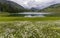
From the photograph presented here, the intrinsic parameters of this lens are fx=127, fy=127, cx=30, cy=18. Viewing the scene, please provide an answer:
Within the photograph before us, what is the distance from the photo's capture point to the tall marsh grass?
3848mm

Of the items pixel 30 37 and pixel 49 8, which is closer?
pixel 30 37

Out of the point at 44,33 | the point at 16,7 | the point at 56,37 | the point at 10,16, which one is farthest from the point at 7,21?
the point at 56,37

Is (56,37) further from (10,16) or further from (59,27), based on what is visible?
(10,16)

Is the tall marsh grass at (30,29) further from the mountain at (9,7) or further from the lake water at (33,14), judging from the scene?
the mountain at (9,7)

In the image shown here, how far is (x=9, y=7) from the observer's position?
4.04 meters

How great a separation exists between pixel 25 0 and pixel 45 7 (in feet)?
2.27

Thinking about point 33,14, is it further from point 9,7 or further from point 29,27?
point 9,7

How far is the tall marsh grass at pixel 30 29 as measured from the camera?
3848 millimetres

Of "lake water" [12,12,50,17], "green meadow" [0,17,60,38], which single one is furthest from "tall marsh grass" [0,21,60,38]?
"lake water" [12,12,50,17]

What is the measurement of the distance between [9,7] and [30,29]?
3.19 feet

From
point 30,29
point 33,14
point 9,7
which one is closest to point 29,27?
point 30,29

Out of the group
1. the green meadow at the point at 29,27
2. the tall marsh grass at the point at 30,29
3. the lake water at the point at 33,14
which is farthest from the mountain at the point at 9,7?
the tall marsh grass at the point at 30,29

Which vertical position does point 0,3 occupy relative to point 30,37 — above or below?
above

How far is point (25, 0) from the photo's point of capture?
4074 millimetres
